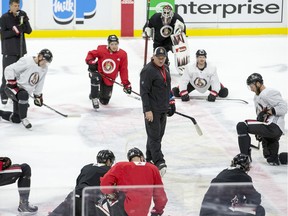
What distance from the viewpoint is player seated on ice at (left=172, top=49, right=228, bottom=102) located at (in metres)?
9.34

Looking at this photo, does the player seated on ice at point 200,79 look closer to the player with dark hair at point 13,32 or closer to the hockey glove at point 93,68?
the hockey glove at point 93,68

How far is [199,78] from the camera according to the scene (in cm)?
938

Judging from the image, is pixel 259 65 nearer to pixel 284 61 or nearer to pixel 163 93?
pixel 284 61

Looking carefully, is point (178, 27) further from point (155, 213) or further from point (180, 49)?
point (155, 213)

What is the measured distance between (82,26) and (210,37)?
177cm

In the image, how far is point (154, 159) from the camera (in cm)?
692

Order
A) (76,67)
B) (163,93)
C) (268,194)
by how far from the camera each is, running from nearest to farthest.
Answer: (268,194), (163,93), (76,67)

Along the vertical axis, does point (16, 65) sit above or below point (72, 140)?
above

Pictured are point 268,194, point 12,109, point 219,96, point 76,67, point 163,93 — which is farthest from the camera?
point 76,67

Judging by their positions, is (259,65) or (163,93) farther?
(259,65)

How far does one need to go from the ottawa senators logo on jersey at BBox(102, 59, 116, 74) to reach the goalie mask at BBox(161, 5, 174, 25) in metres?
1.43

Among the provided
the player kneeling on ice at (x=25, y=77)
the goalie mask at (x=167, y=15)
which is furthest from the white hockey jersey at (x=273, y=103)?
the goalie mask at (x=167, y=15)

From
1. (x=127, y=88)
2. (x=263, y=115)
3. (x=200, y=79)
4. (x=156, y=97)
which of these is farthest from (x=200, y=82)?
(x=156, y=97)

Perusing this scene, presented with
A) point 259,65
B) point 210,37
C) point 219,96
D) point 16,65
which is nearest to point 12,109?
point 16,65
